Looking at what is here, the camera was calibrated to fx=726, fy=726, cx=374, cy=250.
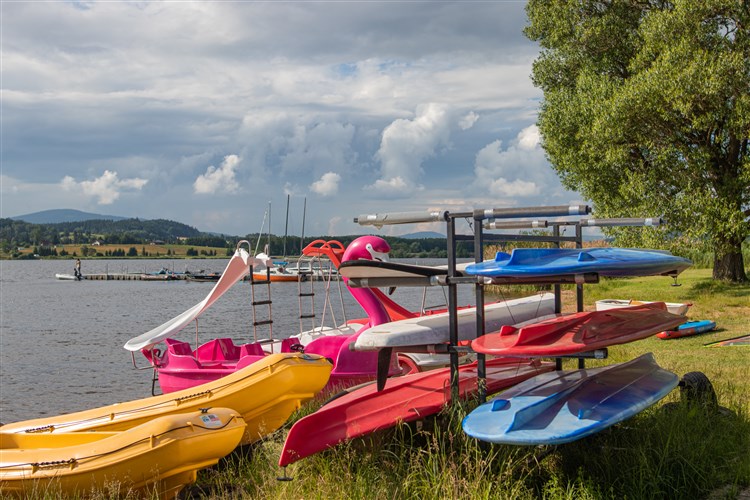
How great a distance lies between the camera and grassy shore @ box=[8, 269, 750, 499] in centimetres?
564

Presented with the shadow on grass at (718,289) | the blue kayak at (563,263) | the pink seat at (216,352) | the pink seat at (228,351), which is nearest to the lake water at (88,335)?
the pink seat at (216,352)

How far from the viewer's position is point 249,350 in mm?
12445

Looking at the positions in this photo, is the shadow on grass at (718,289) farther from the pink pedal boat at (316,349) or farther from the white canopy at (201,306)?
the white canopy at (201,306)

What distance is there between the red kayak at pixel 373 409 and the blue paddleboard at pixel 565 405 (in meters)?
0.64

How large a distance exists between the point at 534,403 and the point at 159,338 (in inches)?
347

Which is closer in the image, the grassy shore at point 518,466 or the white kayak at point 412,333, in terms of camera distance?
the grassy shore at point 518,466

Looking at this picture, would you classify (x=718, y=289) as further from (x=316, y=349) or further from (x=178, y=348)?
(x=178, y=348)

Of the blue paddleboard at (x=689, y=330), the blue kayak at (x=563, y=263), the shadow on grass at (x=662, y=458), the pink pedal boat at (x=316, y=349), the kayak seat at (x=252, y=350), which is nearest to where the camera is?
the shadow on grass at (x=662, y=458)

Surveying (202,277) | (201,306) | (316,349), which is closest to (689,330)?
(316,349)

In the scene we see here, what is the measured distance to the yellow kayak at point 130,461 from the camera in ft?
21.8

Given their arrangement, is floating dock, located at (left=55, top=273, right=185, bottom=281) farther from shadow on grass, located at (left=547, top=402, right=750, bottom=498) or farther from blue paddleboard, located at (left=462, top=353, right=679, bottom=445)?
shadow on grass, located at (left=547, top=402, right=750, bottom=498)

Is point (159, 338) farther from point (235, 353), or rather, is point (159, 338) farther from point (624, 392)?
point (624, 392)

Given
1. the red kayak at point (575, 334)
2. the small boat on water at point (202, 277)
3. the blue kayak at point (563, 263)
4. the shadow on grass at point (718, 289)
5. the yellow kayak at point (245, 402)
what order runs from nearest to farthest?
1. the red kayak at point (575, 334)
2. the blue kayak at point (563, 263)
3. the yellow kayak at point (245, 402)
4. the shadow on grass at point (718, 289)
5. the small boat on water at point (202, 277)

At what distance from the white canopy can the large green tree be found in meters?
15.1
